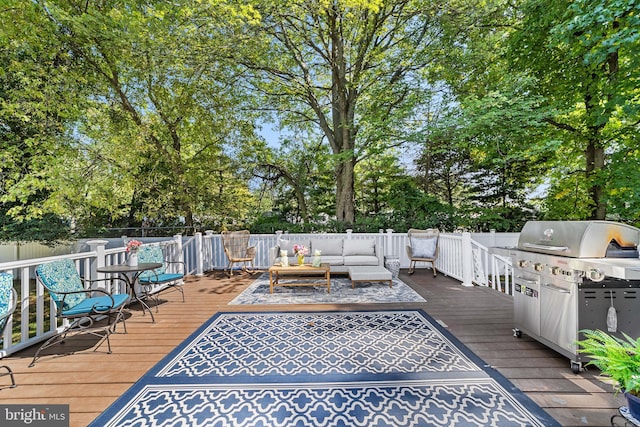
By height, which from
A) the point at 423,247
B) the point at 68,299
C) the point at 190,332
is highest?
the point at 423,247

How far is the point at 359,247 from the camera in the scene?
6.46 meters

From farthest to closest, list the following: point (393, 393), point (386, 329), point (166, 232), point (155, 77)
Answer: point (166, 232)
point (155, 77)
point (386, 329)
point (393, 393)

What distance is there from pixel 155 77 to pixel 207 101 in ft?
4.88

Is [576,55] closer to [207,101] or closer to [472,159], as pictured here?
[472,159]

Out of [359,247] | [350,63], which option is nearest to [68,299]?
[359,247]

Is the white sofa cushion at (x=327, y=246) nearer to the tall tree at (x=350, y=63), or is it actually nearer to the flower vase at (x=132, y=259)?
the tall tree at (x=350, y=63)

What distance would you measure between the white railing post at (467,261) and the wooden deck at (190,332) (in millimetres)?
861

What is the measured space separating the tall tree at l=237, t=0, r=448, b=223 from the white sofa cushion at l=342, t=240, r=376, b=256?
98.9 inches

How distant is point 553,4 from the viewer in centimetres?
589

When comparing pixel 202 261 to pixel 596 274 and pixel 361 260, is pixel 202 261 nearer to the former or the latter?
pixel 361 260

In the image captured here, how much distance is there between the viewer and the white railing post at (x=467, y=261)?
5.45 m

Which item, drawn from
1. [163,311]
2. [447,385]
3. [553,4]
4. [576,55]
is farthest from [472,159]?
[163,311]

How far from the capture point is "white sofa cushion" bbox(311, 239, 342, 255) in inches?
259

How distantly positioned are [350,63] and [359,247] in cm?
626
